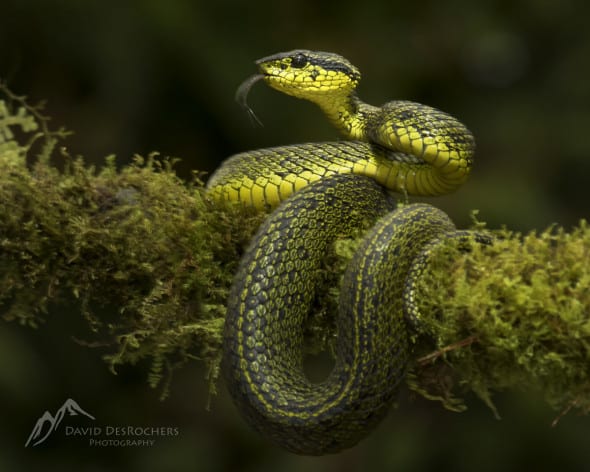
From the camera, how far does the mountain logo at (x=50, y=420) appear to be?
5953 millimetres

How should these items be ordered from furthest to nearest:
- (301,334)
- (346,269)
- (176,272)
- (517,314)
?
(176,272), (301,334), (346,269), (517,314)

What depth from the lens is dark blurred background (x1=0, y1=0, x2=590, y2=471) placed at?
19.7 ft

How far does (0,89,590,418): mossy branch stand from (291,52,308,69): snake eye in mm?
675

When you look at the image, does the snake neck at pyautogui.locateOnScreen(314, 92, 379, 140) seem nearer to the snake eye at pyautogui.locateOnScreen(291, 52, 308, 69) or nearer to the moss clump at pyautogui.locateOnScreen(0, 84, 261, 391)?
the snake eye at pyautogui.locateOnScreen(291, 52, 308, 69)

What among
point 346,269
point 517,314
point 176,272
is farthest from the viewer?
point 176,272

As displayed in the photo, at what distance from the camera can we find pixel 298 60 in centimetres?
345

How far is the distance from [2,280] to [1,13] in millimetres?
4061

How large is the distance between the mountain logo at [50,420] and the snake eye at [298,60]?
11.5ft

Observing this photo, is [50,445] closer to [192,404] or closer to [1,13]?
[192,404]

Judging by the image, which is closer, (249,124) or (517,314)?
(517,314)

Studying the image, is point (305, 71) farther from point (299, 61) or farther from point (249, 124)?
point (249, 124)

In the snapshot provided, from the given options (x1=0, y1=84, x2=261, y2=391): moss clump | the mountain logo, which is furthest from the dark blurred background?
(x1=0, y1=84, x2=261, y2=391): moss clump

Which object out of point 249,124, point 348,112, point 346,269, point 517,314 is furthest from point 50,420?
point 517,314

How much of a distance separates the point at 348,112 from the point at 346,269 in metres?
0.96
